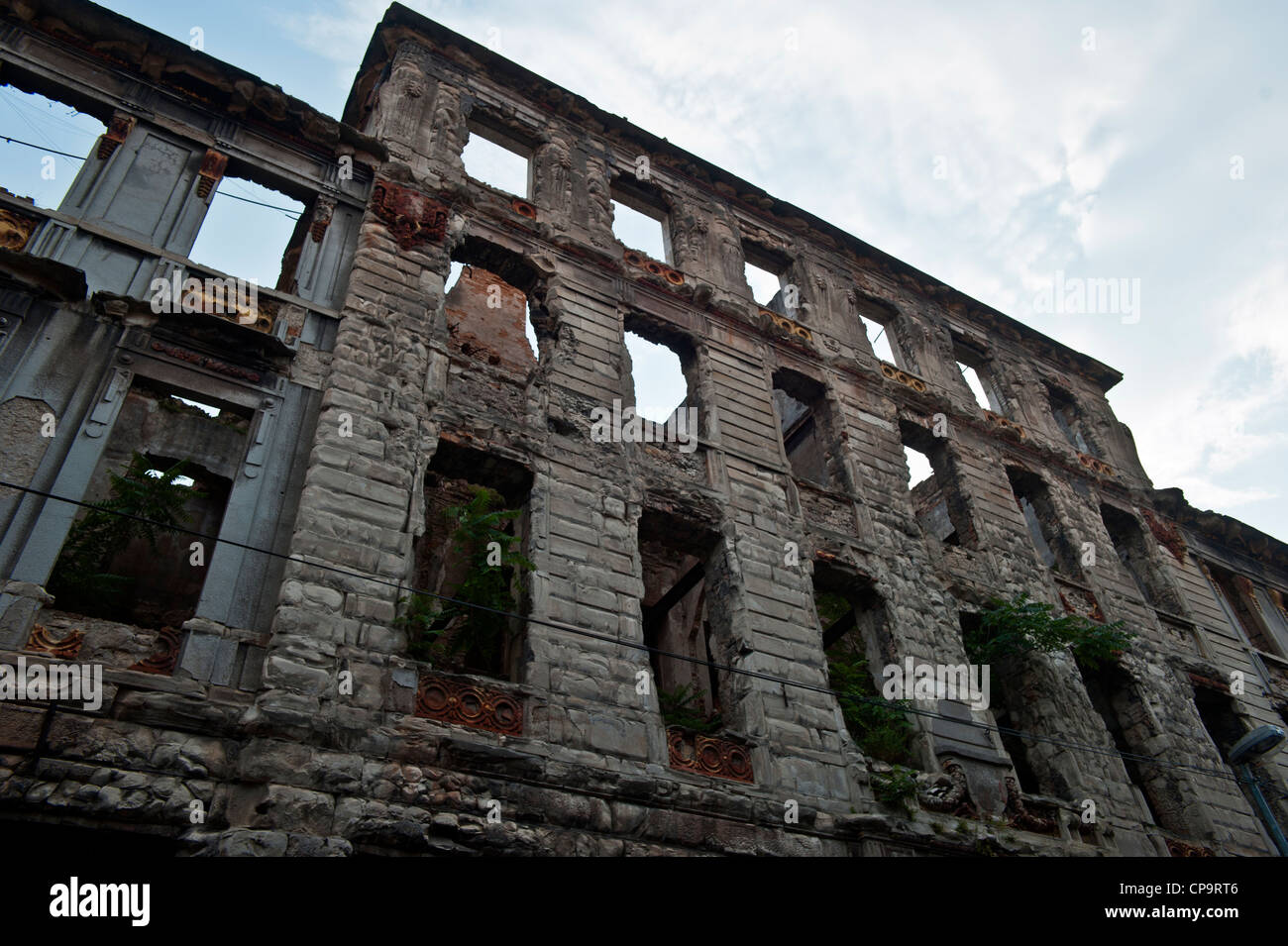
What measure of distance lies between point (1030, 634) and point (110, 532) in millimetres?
10691

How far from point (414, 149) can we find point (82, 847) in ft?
30.0

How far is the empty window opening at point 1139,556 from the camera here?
1575 cm

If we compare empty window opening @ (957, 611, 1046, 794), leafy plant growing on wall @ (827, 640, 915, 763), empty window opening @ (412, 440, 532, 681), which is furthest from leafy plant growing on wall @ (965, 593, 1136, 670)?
empty window opening @ (412, 440, 532, 681)

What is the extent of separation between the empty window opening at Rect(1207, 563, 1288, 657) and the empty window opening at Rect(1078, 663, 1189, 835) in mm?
4669

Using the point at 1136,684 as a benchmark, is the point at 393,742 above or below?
below

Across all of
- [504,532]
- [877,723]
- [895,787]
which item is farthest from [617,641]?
[877,723]

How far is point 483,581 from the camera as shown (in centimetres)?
838

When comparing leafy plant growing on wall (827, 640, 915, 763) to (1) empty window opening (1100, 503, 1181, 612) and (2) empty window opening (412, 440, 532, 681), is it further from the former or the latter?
(1) empty window opening (1100, 503, 1181, 612)

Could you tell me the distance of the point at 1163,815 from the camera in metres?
12.2

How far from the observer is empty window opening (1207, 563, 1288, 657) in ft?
55.3

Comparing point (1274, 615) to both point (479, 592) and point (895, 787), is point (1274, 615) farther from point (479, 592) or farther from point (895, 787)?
point (479, 592)

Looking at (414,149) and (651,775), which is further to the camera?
(414,149)
